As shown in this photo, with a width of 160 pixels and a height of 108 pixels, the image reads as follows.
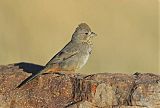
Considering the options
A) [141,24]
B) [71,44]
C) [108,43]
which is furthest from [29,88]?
[141,24]

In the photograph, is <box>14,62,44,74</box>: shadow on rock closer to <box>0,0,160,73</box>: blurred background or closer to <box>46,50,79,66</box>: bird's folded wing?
<box>46,50,79,66</box>: bird's folded wing

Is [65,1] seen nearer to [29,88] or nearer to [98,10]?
[98,10]

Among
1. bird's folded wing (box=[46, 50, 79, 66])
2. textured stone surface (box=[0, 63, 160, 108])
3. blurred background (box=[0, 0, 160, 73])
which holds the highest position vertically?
blurred background (box=[0, 0, 160, 73])

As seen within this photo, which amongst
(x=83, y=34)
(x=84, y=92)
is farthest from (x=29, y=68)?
(x=84, y=92)

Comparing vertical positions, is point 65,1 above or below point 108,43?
above

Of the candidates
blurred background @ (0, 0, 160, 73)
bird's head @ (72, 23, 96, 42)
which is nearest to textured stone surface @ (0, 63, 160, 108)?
bird's head @ (72, 23, 96, 42)

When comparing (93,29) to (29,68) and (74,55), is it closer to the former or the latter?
(74,55)
